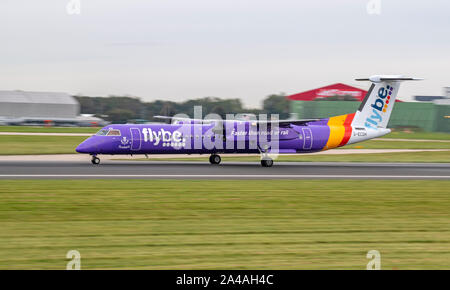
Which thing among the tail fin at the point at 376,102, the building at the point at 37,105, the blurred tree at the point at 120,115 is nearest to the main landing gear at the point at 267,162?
the tail fin at the point at 376,102

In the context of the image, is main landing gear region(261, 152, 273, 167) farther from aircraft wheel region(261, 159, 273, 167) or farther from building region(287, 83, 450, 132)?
building region(287, 83, 450, 132)

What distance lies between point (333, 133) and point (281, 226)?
1934 cm

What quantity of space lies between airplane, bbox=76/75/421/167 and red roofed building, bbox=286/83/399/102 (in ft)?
179

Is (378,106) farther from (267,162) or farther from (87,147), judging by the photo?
(87,147)

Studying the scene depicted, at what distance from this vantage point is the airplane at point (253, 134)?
29.3 meters

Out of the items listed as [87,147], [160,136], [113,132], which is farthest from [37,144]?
[160,136]

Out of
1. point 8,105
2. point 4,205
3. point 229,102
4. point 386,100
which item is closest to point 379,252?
point 4,205

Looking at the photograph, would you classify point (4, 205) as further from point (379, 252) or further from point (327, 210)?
point (379, 252)

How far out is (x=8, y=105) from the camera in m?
92.6

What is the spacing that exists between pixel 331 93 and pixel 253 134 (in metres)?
60.1

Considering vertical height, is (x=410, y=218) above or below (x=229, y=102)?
below

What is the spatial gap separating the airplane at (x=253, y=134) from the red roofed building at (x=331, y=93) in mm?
54597

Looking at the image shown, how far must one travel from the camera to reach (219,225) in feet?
43.1

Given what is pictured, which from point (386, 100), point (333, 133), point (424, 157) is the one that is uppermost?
point (386, 100)
